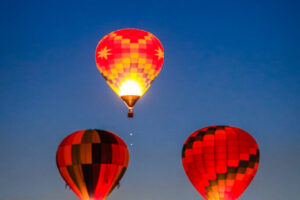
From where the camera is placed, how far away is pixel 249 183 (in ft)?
139

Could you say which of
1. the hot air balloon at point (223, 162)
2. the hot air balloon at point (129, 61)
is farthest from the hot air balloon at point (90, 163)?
the hot air balloon at point (223, 162)

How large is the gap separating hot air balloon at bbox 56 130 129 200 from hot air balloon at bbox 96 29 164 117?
8.25ft

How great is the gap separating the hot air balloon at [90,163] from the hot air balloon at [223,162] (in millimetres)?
3692

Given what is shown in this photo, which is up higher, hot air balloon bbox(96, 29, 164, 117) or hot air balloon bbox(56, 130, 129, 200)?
hot air balloon bbox(96, 29, 164, 117)

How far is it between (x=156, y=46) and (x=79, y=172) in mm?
6354

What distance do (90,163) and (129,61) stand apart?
469cm

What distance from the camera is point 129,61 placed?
4188cm

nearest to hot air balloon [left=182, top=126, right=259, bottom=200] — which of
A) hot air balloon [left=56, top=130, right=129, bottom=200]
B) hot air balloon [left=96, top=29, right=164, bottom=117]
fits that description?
hot air balloon [left=96, top=29, right=164, bottom=117]

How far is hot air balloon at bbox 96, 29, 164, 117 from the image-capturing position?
41.9 meters

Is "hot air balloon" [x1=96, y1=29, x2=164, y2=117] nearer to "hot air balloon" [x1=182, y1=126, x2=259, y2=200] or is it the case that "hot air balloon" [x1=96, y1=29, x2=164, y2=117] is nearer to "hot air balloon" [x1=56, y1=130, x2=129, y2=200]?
"hot air balloon" [x1=56, y1=130, x2=129, y2=200]

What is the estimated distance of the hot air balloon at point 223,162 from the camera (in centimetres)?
4191

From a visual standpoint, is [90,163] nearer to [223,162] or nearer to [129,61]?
[129,61]

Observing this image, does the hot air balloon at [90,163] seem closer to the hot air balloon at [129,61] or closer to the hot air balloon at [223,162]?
the hot air balloon at [129,61]

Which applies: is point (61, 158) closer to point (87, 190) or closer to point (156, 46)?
point (87, 190)
